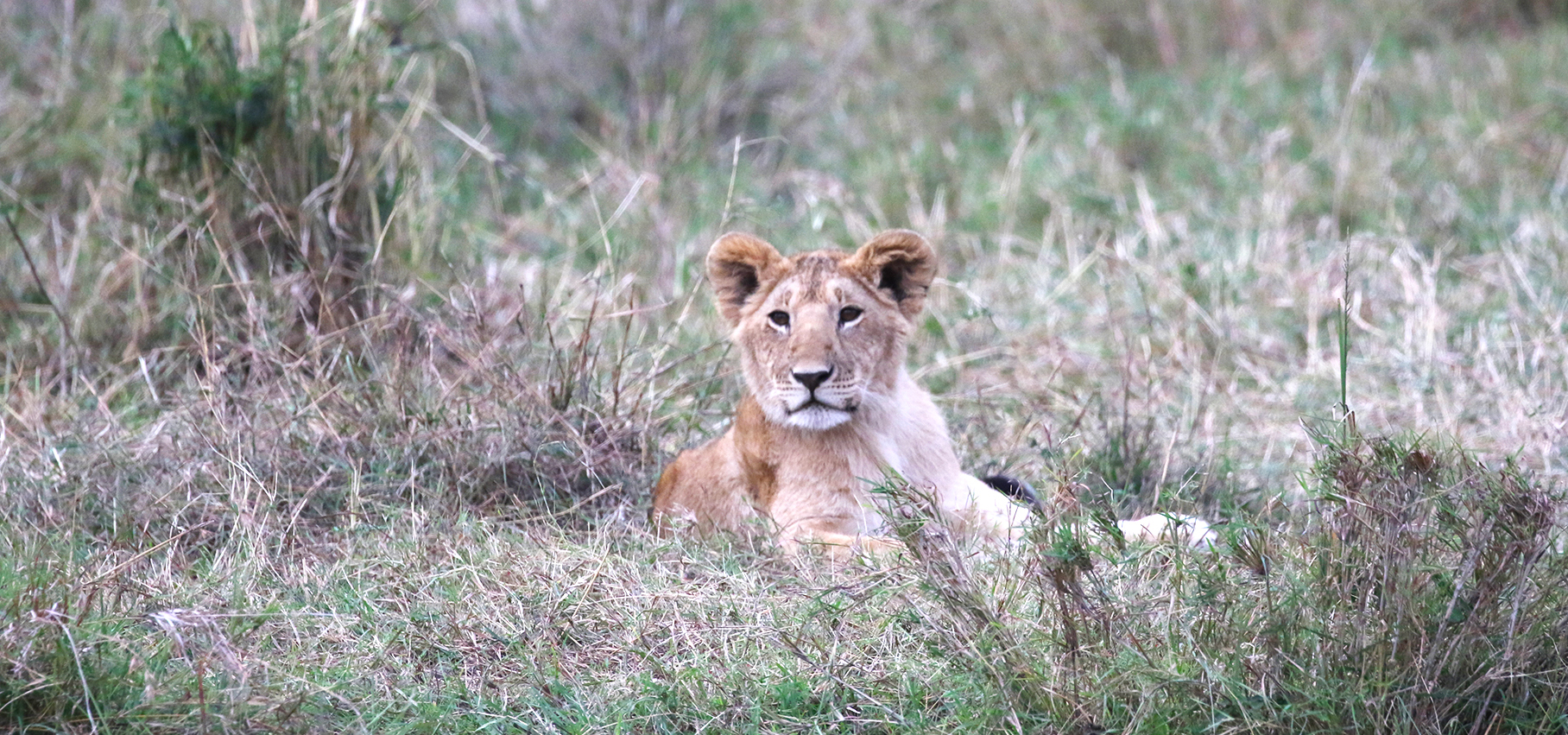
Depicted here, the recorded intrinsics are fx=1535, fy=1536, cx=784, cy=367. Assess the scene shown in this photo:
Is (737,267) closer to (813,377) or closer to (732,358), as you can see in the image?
(813,377)

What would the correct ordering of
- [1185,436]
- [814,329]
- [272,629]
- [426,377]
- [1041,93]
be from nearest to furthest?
1. [272,629]
2. [814,329]
3. [426,377]
4. [1185,436]
5. [1041,93]

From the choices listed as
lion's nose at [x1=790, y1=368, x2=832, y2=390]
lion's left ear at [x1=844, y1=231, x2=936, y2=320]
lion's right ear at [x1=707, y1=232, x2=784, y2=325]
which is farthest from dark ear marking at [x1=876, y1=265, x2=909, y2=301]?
lion's nose at [x1=790, y1=368, x2=832, y2=390]

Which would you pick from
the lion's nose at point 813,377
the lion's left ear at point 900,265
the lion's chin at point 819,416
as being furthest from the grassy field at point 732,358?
the lion's left ear at point 900,265

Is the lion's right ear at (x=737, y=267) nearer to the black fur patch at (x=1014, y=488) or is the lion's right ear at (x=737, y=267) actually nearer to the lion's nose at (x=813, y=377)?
the lion's nose at (x=813, y=377)

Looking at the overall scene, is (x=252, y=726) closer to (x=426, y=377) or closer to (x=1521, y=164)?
(x=426, y=377)

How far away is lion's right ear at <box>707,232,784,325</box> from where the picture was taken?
5125mm

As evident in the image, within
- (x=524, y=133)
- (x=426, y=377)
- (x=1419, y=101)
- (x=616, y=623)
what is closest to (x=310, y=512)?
(x=426, y=377)

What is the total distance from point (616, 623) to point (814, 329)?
46.2 inches

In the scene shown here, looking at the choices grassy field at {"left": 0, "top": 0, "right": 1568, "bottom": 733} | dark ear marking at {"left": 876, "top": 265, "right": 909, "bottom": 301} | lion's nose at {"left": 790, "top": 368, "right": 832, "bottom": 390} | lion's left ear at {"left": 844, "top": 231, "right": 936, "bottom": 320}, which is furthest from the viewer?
dark ear marking at {"left": 876, "top": 265, "right": 909, "bottom": 301}

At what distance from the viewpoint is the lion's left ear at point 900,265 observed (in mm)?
5027

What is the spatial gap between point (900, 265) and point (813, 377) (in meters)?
0.58

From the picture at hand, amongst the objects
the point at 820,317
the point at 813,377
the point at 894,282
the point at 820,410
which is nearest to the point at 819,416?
the point at 820,410

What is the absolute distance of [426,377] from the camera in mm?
5469

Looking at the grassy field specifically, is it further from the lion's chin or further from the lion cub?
the lion's chin
